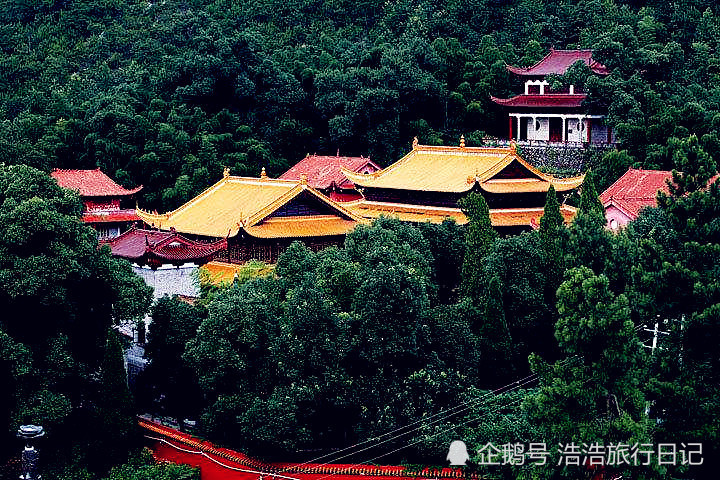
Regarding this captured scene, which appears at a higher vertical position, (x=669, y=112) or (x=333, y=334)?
(x=669, y=112)

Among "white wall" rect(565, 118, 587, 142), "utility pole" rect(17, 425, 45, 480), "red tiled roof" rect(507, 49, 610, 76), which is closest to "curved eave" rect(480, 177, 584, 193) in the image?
"white wall" rect(565, 118, 587, 142)

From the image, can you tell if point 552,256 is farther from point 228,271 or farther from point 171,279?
point 171,279

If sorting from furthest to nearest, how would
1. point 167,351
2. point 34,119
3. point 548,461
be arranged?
point 34,119
point 167,351
point 548,461

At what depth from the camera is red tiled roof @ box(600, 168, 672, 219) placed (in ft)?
111

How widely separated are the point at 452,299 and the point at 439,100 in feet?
61.3

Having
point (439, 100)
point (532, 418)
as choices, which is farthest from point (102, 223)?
point (532, 418)

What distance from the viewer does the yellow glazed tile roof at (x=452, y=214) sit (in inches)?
1312

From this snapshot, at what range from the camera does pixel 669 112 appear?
39.4 meters

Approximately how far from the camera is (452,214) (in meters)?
33.5

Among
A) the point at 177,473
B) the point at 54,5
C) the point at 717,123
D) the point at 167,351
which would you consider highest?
the point at 54,5

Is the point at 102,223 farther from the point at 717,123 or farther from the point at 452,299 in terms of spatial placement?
the point at 717,123

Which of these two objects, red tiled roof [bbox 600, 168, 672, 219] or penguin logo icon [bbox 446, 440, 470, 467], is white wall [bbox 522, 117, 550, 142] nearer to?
red tiled roof [bbox 600, 168, 672, 219]

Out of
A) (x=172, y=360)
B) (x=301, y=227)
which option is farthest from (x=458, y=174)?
(x=172, y=360)

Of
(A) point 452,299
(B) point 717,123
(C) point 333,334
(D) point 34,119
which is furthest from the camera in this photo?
(D) point 34,119
